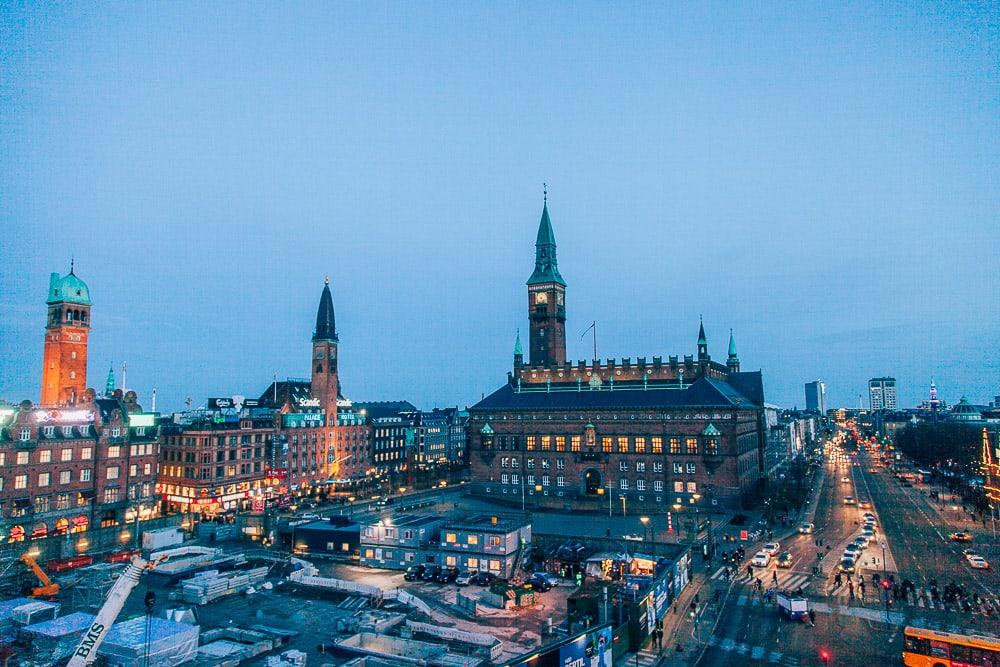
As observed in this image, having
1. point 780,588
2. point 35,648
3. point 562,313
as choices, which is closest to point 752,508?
point 780,588

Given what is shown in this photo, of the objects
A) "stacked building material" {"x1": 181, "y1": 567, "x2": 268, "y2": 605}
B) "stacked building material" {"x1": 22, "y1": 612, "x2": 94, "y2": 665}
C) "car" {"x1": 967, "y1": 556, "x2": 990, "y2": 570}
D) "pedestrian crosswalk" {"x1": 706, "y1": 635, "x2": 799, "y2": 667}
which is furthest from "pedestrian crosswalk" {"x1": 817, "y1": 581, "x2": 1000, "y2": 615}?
"stacked building material" {"x1": 22, "y1": 612, "x2": 94, "y2": 665}

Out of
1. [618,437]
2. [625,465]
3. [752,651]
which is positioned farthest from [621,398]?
[752,651]

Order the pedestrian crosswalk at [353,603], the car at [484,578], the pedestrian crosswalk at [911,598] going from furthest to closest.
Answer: the car at [484,578], the pedestrian crosswalk at [353,603], the pedestrian crosswalk at [911,598]

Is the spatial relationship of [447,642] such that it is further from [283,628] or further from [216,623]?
[216,623]

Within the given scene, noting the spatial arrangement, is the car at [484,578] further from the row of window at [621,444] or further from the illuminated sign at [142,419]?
the illuminated sign at [142,419]

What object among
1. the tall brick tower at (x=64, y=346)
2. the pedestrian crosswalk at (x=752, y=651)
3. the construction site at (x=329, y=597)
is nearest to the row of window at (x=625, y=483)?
the construction site at (x=329, y=597)

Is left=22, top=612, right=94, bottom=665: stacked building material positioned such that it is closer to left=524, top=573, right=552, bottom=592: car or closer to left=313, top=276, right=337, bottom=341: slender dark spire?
left=524, top=573, right=552, bottom=592: car
